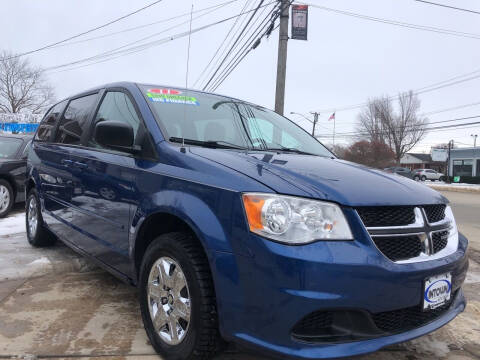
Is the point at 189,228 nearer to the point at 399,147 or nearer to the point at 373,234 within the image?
the point at 373,234

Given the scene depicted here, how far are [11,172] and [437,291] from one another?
664 centimetres

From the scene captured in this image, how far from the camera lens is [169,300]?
2.18 m

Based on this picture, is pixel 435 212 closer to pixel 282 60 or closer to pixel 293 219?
pixel 293 219

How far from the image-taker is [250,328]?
5.83ft

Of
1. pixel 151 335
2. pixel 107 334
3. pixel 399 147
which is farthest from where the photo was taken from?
pixel 399 147

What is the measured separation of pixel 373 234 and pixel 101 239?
1.99m

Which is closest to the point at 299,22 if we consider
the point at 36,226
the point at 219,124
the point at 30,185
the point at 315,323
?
the point at 30,185

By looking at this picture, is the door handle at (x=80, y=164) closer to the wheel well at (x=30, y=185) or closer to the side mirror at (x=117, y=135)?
the side mirror at (x=117, y=135)

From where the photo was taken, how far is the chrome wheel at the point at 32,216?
4564 millimetres

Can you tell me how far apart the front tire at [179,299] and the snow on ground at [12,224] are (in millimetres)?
4090

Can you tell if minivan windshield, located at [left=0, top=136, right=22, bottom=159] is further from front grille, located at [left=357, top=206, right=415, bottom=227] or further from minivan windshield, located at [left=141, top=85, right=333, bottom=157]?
front grille, located at [left=357, top=206, right=415, bottom=227]

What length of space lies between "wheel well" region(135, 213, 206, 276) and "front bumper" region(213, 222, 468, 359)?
47cm

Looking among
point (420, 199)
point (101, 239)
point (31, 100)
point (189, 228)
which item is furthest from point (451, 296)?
point (31, 100)

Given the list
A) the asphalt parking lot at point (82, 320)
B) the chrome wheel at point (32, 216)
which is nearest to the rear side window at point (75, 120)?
the chrome wheel at point (32, 216)
